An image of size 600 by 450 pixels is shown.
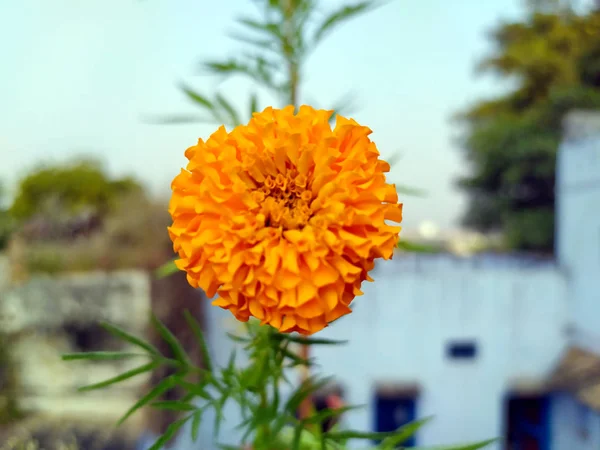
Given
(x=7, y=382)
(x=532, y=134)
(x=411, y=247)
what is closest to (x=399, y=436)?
Answer: (x=411, y=247)

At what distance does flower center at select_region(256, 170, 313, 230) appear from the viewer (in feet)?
0.79

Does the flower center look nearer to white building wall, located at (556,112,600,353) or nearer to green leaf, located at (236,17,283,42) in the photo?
A: green leaf, located at (236,17,283,42)

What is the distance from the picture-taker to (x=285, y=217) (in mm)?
241

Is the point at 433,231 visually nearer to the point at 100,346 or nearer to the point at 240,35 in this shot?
the point at 100,346

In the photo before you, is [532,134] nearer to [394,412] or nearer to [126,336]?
[394,412]

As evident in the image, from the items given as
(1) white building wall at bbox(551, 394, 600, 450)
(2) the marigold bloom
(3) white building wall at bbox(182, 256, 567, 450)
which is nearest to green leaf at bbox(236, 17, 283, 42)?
(2) the marigold bloom

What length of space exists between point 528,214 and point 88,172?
3.79m

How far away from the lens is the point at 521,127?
398cm

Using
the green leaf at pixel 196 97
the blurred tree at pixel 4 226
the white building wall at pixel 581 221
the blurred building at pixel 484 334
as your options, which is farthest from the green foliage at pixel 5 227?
the white building wall at pixel 581 221

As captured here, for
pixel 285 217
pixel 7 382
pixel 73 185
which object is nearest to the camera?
pixel 285 217

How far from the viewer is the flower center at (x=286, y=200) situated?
0.79 ft

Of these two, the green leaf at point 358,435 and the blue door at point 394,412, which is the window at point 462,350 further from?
the green leaf at point 358,435

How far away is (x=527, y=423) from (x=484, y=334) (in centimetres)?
112

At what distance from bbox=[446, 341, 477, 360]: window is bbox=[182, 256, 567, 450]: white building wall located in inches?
1.6
